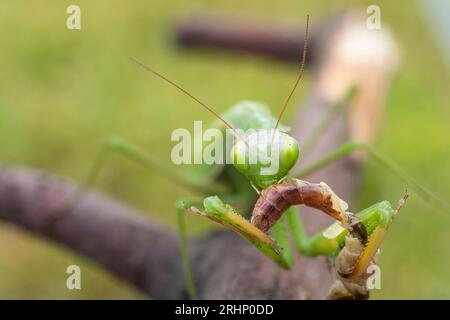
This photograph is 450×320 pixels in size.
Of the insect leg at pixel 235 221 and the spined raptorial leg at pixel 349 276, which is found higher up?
the insect leg at pixel 235 221

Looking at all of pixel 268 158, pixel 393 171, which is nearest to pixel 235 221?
pixel 268 158

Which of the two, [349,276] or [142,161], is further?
[142,161]

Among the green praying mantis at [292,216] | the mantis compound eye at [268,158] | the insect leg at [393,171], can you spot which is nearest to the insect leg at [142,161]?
the insect leg at [393,171]

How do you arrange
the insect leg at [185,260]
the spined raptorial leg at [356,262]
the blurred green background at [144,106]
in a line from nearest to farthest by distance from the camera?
1. the spined raptorial leg at [356,262]
2. the insect leg at [185,260]
3. the blurred green background at [144,106]

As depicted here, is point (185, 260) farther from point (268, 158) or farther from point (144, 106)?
point (144, 106)

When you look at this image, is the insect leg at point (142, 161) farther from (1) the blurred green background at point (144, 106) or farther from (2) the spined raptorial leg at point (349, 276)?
(2) the spined raptorial leg at point (349, 276)
